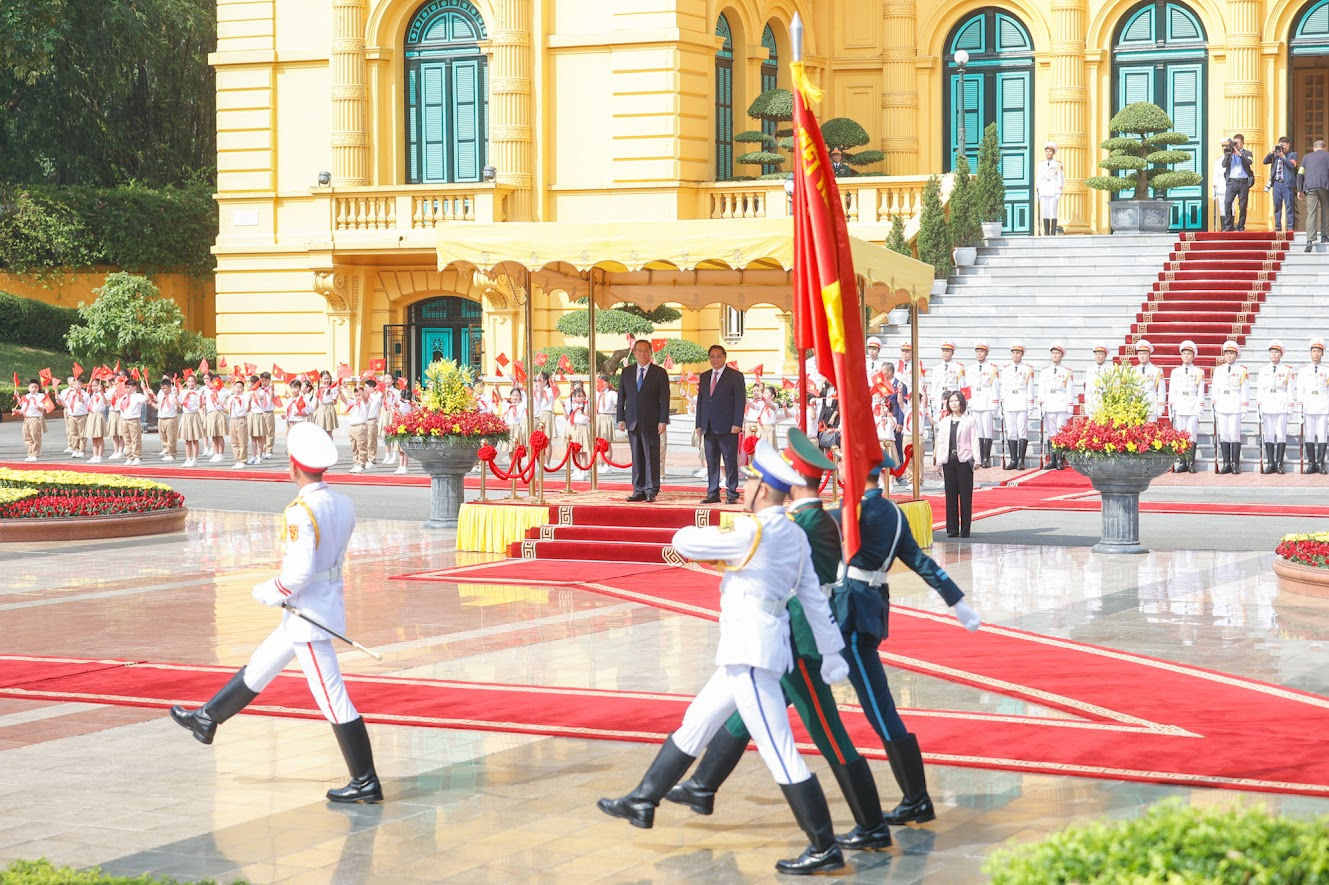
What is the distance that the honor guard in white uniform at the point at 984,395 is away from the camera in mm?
27031

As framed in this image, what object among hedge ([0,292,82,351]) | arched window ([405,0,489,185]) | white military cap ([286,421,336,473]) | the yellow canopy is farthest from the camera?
hedge ([0,292,82,351])

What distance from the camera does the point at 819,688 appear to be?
7.63 m

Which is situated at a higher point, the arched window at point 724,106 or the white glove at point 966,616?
the arched window at point 724,106

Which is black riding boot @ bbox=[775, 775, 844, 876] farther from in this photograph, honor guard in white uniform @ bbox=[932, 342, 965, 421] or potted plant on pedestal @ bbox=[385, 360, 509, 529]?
honor guard in white uniform @ bbox=[932, 342, 965, 421]

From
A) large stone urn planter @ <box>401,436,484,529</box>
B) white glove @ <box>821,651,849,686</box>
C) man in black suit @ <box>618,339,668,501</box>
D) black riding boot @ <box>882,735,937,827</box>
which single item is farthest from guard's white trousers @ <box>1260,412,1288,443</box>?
white glove @ <box>821,651,849,686</box>

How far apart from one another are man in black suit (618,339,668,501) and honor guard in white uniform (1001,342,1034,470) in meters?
9.15

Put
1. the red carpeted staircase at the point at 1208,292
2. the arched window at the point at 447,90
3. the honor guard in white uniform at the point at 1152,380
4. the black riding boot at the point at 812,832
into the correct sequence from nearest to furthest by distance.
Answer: the black riding boot at the point at 812,832
the honor guard in white uniform at the point at 1152,380
the red carpeted staircase at the point at 1208,292
the arched window at the point at 447,90

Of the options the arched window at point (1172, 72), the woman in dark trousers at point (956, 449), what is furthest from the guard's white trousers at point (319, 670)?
the arched window at point (1172, 72)

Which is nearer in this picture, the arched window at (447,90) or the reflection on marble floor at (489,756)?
the reflection on marble floor at (489,756)

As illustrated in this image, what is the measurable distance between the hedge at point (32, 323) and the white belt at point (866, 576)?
1573 inches

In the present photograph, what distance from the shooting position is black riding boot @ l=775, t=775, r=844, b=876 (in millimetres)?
7316

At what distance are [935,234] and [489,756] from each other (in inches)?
957

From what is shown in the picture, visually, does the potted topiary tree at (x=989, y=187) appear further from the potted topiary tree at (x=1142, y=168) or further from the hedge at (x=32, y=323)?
the hedge at (x=32, y=323)

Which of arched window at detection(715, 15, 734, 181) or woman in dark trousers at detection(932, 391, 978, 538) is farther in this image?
arched window at detection(715, 15, 734, 181)
